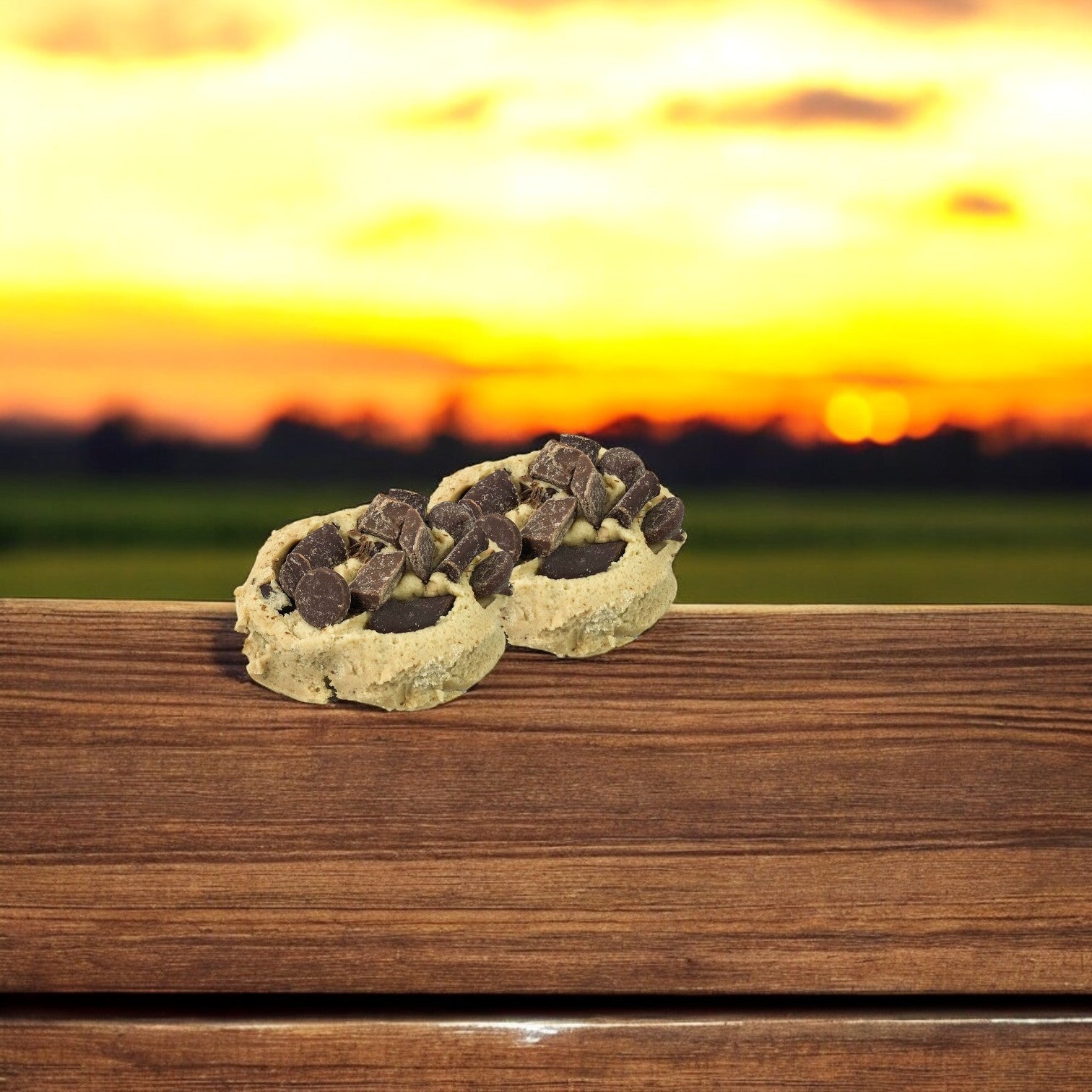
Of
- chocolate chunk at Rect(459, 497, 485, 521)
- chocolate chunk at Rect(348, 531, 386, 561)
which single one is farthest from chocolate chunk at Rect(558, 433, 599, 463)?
chocolate chunk at Rect(348, 531, 386, 561)

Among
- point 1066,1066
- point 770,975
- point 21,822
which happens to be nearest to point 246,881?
point 21,822

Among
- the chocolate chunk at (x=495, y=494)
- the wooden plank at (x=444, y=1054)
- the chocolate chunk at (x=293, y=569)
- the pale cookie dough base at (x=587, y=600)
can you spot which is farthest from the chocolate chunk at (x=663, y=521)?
the wooden plank at (x=444, y=1054)

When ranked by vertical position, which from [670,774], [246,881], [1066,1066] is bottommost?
[1066,1066]

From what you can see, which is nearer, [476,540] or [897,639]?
[476,540]

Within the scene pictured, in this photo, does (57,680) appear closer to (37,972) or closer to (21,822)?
(21,822)

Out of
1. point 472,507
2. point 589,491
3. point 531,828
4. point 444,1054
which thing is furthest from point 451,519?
point 444,1054

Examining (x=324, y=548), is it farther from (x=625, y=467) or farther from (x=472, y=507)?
(x=625, y=467)

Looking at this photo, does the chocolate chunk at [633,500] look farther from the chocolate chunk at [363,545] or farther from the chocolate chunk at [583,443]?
the chocolate chunk at [363,545]
